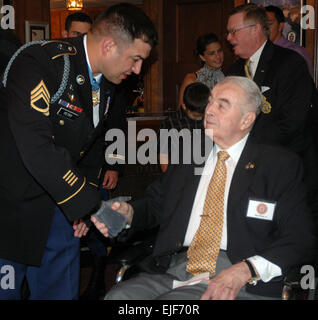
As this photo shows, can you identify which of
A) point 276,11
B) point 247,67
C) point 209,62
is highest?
point 276,11

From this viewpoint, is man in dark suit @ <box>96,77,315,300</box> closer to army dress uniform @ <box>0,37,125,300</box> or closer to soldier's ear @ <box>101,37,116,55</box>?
army dress uniform @ <box>0,37,125,300</box>

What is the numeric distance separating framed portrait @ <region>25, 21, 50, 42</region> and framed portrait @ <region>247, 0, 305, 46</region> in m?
2.44

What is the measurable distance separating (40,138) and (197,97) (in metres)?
1.72

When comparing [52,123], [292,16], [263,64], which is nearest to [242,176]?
[52,123]

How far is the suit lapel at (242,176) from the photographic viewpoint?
73.5 inches

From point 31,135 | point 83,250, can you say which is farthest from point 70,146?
point 83,250

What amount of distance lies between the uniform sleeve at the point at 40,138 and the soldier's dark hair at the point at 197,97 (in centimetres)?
156

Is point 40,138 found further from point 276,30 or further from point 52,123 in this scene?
point 276,30

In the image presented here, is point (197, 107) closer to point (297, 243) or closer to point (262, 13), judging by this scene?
point (262, 13)

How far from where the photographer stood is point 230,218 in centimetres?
186

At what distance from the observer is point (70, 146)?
71.8 inches

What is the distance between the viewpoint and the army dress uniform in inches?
60.7

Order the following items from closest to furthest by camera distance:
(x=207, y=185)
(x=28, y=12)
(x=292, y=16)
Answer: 1. (x=207, y=185)
2. (x=292, y=16)
3. (x=28, y=12)
